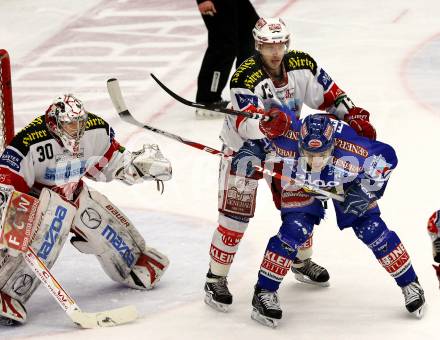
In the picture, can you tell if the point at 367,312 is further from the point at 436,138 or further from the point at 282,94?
the point at 436,138

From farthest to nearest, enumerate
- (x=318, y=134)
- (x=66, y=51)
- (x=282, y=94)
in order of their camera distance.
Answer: (x=66, y=51), (x=282, y=94), (x=318, y=134)

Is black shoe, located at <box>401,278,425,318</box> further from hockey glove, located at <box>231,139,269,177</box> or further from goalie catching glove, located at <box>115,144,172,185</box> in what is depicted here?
goalie catching glove, located at <box>115,144,172,185</box>

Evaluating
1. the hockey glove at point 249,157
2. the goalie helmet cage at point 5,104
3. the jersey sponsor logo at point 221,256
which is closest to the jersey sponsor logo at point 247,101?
the hockey glove at point 249,157

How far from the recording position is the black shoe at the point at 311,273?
22.5 ft

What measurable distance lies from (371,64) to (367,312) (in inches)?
160

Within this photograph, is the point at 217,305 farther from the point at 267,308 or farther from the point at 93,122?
the point at 93,122

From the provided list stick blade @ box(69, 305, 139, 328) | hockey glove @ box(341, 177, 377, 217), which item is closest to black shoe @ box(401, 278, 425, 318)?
hockey glove @ box(341, 177, 377, 217)

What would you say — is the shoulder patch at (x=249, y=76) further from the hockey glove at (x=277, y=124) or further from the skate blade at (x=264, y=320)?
the skate blade at (x=264, y=320)

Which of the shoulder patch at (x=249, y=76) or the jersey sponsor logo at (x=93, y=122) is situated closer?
the shoulder patch at (x=249, y=76)

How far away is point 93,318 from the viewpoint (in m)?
6.43

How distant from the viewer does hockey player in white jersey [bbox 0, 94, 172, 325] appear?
645cm

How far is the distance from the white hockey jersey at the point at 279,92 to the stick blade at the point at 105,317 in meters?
0.95

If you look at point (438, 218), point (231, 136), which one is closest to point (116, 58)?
point (231, 136)

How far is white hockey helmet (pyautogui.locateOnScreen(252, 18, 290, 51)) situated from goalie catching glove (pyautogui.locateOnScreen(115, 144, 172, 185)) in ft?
2.42
